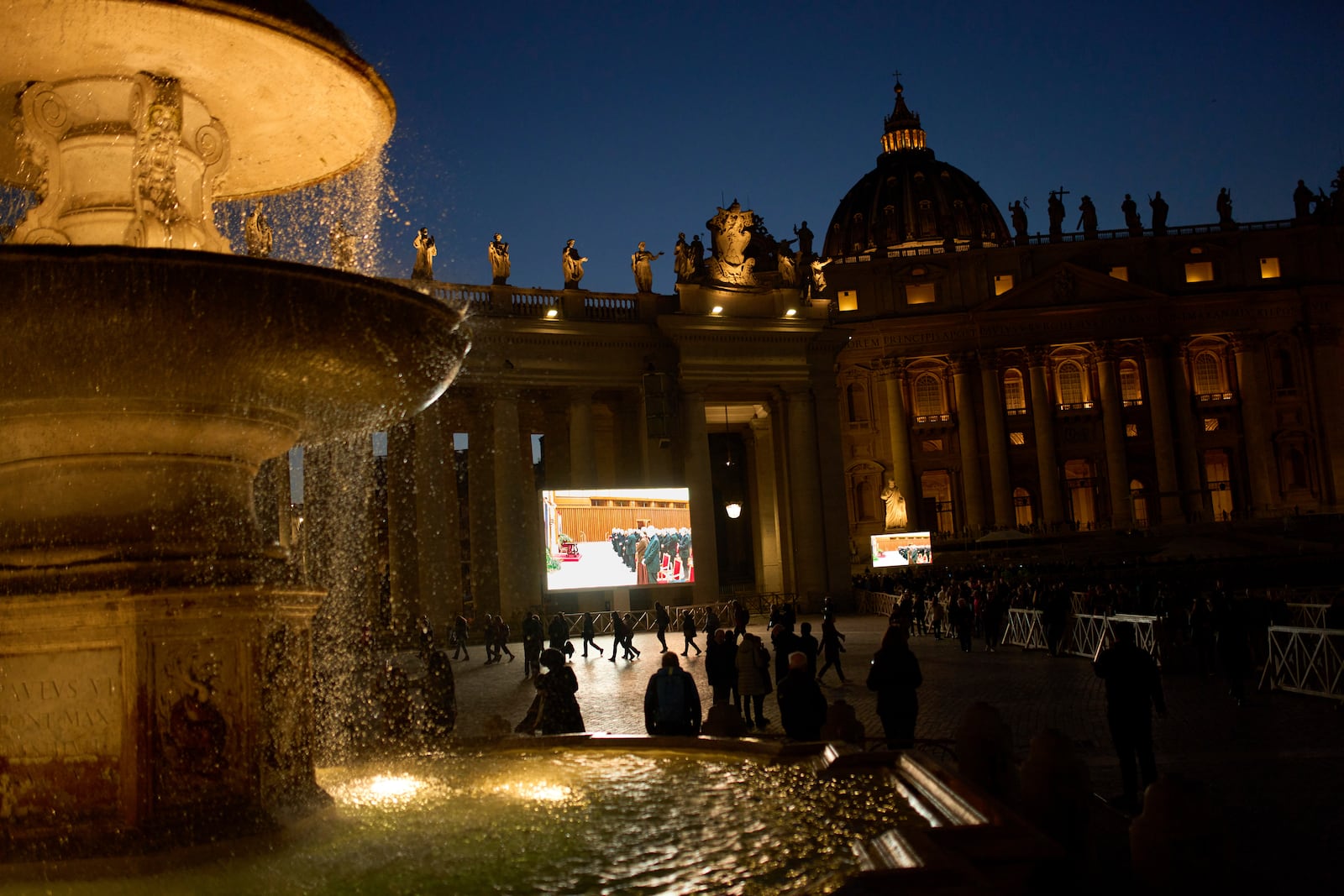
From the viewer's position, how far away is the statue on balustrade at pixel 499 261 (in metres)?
38.4

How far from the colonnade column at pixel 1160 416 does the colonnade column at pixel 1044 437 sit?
18.3 feet

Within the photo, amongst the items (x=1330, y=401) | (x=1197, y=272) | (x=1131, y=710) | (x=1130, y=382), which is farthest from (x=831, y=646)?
(x=1197, y=272)

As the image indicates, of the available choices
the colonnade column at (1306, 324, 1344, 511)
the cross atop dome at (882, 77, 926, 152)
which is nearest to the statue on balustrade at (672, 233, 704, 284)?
the colonnade column at (1306, 324, 1344, 511)

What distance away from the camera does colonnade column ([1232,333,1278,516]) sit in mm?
67062

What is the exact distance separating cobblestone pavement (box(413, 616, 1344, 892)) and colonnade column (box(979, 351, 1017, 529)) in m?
42.6

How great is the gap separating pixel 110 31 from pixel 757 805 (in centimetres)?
549

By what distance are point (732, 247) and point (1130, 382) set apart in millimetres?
38682

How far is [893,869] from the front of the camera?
3.87 metres

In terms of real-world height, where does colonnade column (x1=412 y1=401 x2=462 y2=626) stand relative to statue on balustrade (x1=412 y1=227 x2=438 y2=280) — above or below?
below

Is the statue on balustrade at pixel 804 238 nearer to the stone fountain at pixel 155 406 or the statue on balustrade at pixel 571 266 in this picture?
the statue on balustrade at pixel 571 266

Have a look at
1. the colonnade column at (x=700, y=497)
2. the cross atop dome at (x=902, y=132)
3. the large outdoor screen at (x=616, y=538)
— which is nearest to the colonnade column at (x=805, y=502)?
the colonnade column at (x=700, y=497)

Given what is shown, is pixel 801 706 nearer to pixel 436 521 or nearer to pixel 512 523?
pixel 436 521

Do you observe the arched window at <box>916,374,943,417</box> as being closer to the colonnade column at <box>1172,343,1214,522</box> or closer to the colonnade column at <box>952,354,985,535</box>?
the colonnade column at <box>952,354,985,535</box>

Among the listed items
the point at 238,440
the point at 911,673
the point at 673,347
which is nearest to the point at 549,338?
the point at 673,347
